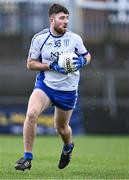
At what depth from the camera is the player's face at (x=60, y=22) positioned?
39.5ft

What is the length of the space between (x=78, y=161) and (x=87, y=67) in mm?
12669

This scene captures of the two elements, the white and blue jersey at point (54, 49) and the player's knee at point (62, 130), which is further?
the player's knee at point (62, 130)

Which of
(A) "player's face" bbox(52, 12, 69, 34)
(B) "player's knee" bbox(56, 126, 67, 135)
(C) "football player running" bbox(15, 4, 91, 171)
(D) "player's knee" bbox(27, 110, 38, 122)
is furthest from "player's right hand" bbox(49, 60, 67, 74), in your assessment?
(B) "player's knee" bbox(56, 126, 67, 135)

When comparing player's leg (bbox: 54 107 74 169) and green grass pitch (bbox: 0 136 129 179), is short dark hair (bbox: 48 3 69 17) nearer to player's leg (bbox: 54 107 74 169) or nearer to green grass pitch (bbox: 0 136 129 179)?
player's leg (bbox: 54 107 74 169)

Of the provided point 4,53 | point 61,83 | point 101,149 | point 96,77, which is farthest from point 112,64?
point 61,83

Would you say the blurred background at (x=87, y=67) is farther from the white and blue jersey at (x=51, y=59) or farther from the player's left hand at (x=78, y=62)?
the player's left hand at (x=78, y=62)

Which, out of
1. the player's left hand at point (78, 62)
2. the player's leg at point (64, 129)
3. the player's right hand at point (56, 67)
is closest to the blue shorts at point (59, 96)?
the player's leg at point (64, 129)

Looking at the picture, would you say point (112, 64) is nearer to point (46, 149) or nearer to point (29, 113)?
point (46, 149)

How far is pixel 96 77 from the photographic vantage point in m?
26.4

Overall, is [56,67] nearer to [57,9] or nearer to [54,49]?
[54,49]

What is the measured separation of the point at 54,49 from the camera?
12.1m

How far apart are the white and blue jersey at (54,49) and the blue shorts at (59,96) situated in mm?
59

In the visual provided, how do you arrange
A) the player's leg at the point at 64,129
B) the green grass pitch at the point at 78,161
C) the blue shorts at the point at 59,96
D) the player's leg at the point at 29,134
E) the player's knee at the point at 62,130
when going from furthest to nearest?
the player's knee at the point at 62,130 → the player's leg at the point at 64,129 → the blue shorts at the point at 59,96 → the player's leg at the point at 29,134 → the green grass pitch at the point at 78,161

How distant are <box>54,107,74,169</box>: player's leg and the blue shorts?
107mm
